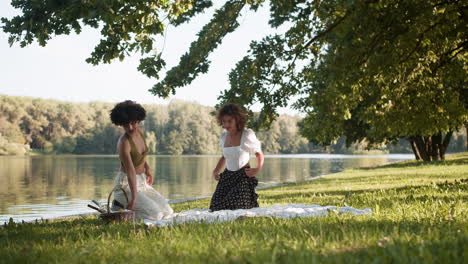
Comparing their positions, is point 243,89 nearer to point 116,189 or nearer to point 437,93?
point 116,189

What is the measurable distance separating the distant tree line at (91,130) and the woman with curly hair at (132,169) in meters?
88.0

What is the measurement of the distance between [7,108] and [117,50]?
334 feet

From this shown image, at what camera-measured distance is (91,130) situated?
10800 cm

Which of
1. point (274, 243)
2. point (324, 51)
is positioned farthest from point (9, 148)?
point (274, 243)

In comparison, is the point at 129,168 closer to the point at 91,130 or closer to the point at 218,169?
the point at 218,169

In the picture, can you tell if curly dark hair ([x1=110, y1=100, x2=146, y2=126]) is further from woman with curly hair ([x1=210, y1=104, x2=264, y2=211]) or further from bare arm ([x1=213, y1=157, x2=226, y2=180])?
bare arm ([x1=213, y1=157, x2=226, y2=180])

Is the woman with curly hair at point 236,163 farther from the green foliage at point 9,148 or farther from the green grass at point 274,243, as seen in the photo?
the green foliage at point 9,148

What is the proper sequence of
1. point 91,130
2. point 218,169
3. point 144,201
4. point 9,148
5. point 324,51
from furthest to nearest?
point 91,130, point 9,148, point 324,51, point 218,169, point 144,201

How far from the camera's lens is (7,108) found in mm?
100250

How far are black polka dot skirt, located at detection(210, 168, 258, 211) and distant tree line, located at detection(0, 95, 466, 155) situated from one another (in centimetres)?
8692

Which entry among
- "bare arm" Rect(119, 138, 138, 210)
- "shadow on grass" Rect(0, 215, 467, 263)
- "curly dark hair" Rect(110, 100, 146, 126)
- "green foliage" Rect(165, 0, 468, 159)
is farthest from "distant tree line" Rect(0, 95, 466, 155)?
"shadow on grass" Rect(0, 215, 467, 263)

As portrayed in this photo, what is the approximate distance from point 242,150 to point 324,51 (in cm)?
583

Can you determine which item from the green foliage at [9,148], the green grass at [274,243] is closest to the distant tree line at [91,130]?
the green foliage at [9,148]

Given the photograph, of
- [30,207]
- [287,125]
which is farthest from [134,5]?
[287,125]
